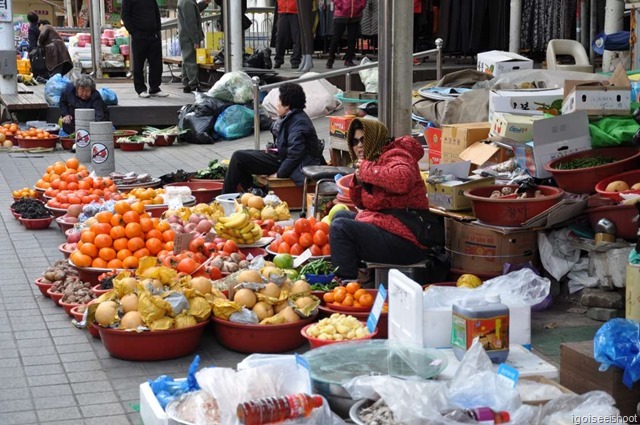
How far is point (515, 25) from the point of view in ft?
51.1

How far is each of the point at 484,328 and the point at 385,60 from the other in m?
3.56

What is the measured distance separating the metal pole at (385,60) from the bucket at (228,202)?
190cm

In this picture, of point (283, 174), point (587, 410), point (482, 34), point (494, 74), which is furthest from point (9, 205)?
point (482, 34)

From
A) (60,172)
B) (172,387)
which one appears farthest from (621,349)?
(60,172)

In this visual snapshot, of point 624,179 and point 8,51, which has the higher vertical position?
point 8,51

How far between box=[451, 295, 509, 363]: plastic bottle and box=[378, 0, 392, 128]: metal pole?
3292mm

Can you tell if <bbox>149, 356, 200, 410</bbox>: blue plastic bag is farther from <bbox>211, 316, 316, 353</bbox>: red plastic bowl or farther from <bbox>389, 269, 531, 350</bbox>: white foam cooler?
<bbox>211, 316, 316, 353</bbox>: red plastic bowl

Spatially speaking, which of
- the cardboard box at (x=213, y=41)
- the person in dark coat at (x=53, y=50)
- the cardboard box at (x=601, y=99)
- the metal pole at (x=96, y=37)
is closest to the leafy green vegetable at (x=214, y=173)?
the cardboard box at (x=601, y=99)

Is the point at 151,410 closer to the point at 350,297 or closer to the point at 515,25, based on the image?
the point at 350,297

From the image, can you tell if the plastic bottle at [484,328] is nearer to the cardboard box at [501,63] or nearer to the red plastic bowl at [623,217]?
the red plastic bowl at [623,217]

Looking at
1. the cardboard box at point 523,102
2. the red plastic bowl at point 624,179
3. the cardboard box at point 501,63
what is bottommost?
the red plastic bowl at point 624,179

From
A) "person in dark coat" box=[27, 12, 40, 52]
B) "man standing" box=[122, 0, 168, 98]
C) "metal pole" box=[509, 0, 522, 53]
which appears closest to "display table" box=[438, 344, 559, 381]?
"metal pole" box=[509, 0, 522, 53]

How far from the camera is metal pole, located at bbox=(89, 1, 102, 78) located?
20312mm

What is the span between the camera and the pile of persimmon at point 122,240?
271 inches
